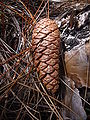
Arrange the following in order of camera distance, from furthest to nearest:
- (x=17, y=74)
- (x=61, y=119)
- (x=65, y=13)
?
1. (x=65, y=13)
2. (x=17, y=74)
3. (x=61, y=119)

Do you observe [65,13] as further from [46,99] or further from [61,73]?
[46,99]

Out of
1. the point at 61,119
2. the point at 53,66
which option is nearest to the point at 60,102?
the point at 61,119

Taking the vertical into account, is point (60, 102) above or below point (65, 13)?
below

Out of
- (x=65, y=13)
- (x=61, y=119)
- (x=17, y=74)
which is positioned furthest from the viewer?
(x=65, y=13)

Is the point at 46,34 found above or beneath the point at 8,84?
above

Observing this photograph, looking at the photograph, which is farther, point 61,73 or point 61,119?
point 61,73

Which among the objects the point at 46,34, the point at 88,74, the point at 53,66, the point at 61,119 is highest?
the point at 46,34

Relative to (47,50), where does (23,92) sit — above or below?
below

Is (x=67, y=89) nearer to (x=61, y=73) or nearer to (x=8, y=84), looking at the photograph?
(x=61, y=73)

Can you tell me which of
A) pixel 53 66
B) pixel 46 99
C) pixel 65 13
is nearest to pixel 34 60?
pixel 53 66
